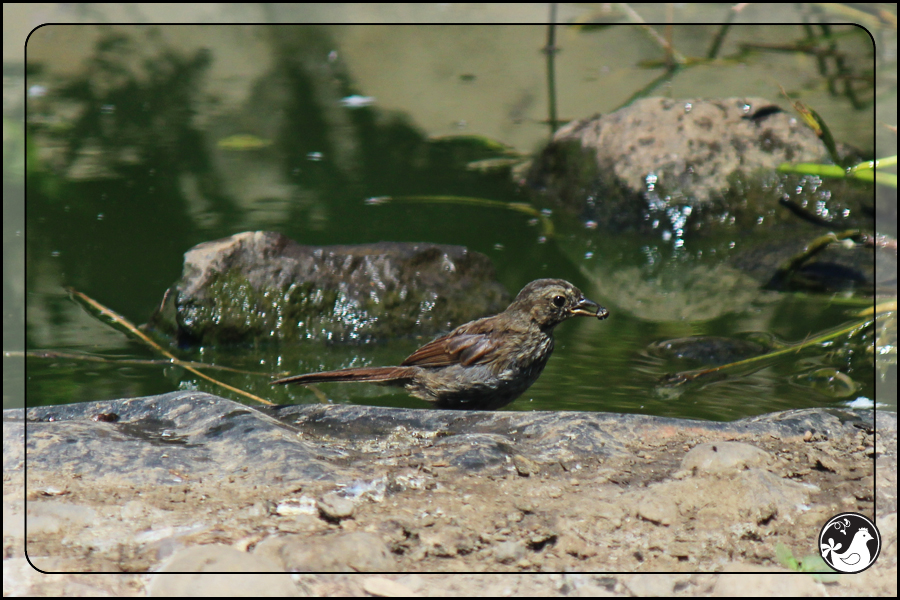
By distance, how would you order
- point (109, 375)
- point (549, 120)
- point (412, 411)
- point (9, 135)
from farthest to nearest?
1. point (549, 120)
2. point (9, 135)
3. point (109, 375)
4. point (412, 411)

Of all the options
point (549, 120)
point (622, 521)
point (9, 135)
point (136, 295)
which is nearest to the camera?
point (622, 521)

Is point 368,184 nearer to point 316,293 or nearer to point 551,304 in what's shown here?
point 316,293

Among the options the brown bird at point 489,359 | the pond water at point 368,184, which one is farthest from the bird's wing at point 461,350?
the pond water at point 368,184

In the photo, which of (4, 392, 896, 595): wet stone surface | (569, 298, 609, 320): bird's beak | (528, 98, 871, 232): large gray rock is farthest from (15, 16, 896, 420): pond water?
(4, 392, 896, 595): wet stone surface

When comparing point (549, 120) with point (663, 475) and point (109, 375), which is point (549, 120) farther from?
point (663, 475)

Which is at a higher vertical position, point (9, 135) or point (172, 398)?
point (9, 135)

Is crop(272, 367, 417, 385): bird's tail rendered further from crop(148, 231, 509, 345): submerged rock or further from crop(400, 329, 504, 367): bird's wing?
crop(148, 231, 509, 345): submerged rock

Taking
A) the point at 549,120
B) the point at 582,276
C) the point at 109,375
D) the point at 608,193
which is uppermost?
the point at 549,120

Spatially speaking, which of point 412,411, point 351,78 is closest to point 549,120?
point 351,78
